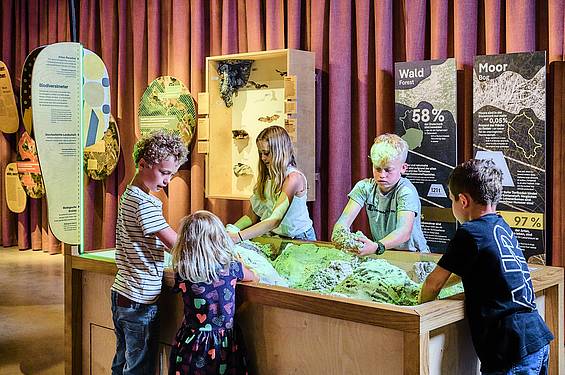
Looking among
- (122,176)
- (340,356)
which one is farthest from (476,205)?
(122,176)

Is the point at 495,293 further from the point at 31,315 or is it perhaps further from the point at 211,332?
the point at 31,315

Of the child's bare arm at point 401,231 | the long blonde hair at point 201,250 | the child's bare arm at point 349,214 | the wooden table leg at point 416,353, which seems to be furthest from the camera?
the child's bare arm at point 349,214

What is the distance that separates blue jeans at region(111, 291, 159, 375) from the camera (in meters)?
2.83

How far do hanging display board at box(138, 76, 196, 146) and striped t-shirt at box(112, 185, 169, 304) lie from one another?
11.1 feet

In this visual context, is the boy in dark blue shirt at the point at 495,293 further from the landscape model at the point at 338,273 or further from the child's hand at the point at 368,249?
the child's hand at the point at 368,249

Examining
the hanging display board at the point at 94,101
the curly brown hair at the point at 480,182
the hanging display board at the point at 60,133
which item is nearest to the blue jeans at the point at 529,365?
the curly brown hair at the point at 480,182

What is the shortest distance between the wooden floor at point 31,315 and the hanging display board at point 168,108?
1.67 metres

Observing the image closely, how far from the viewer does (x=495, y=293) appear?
2.28 metres

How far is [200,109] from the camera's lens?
236 inches

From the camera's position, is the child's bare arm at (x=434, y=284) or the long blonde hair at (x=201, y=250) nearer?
the child's bare arm at (x=434, y=284)

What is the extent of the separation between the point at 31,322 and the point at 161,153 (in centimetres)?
270

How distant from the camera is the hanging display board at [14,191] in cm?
819

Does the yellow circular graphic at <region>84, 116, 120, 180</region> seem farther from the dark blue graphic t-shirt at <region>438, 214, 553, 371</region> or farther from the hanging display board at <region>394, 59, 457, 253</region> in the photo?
the dark blue graphic t-shirt at <region>438, 214, 553, 371</region>

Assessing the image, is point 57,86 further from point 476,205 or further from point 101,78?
point 476,205
